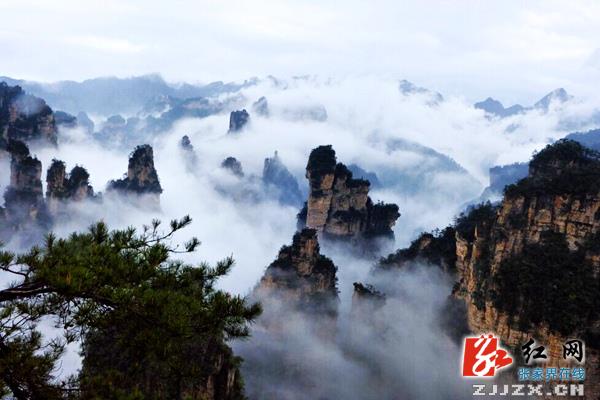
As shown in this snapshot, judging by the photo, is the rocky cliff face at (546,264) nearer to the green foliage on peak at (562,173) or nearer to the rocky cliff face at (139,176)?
the green foliage on peak at (562,173)

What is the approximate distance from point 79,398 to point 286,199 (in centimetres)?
10006

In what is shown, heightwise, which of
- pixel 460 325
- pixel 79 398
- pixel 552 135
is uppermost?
pixel 552 135

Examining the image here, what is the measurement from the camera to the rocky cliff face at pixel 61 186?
47969 millimetres

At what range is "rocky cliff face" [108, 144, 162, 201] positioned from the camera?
55531 millimetres

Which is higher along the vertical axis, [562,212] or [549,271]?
[562,212]

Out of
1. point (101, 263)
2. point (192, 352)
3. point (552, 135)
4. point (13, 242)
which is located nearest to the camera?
point (101, 263)

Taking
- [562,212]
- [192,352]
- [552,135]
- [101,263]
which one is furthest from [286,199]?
[552,135]

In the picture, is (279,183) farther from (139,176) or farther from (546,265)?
(546,265)

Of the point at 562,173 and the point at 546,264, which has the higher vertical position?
the point at 562,173

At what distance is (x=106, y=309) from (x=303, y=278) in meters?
26.8

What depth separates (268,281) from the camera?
32.3 meters

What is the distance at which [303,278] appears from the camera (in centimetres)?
3250

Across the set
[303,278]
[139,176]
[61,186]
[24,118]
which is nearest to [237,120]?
[24,118]

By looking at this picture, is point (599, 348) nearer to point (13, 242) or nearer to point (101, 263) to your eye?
point (101, 263)
